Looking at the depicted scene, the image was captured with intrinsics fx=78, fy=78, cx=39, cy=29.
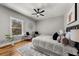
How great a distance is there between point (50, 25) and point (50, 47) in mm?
446

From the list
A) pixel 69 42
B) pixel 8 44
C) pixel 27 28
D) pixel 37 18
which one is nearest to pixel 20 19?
pixel 27 28

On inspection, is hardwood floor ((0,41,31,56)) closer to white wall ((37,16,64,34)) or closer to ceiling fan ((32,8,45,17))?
white wall ((37,16,64,34))

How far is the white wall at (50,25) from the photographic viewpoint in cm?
154

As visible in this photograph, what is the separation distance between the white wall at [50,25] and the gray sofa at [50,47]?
0.13 m

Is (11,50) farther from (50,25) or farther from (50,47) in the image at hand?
(50,25)

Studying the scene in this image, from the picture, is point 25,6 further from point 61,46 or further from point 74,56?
point 74,56

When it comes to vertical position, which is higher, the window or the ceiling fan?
the ceiling fan

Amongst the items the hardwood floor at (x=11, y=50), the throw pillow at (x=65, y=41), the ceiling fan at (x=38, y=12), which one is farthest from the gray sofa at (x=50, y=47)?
the ceiling fan at (x=38, y=12)

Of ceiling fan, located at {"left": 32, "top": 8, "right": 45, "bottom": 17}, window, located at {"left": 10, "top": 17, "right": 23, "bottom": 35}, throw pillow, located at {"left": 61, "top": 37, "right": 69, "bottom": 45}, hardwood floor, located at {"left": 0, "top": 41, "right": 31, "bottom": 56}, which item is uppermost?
ceiling fan, located at {"left": 32, "top": 8, "right": 45, "bottom": 17}

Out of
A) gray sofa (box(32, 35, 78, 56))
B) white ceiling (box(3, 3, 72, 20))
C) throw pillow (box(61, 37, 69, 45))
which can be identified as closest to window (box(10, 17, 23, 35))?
white ceiling (box(3, 3, 72, 20))

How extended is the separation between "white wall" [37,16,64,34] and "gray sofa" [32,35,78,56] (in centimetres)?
13

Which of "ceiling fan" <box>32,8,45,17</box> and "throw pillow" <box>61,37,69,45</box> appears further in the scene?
"ceiling fan" <box>32,8,45,17</box>

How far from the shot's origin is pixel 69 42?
4.60 ft

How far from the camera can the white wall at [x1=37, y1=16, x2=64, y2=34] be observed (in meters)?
1.54
